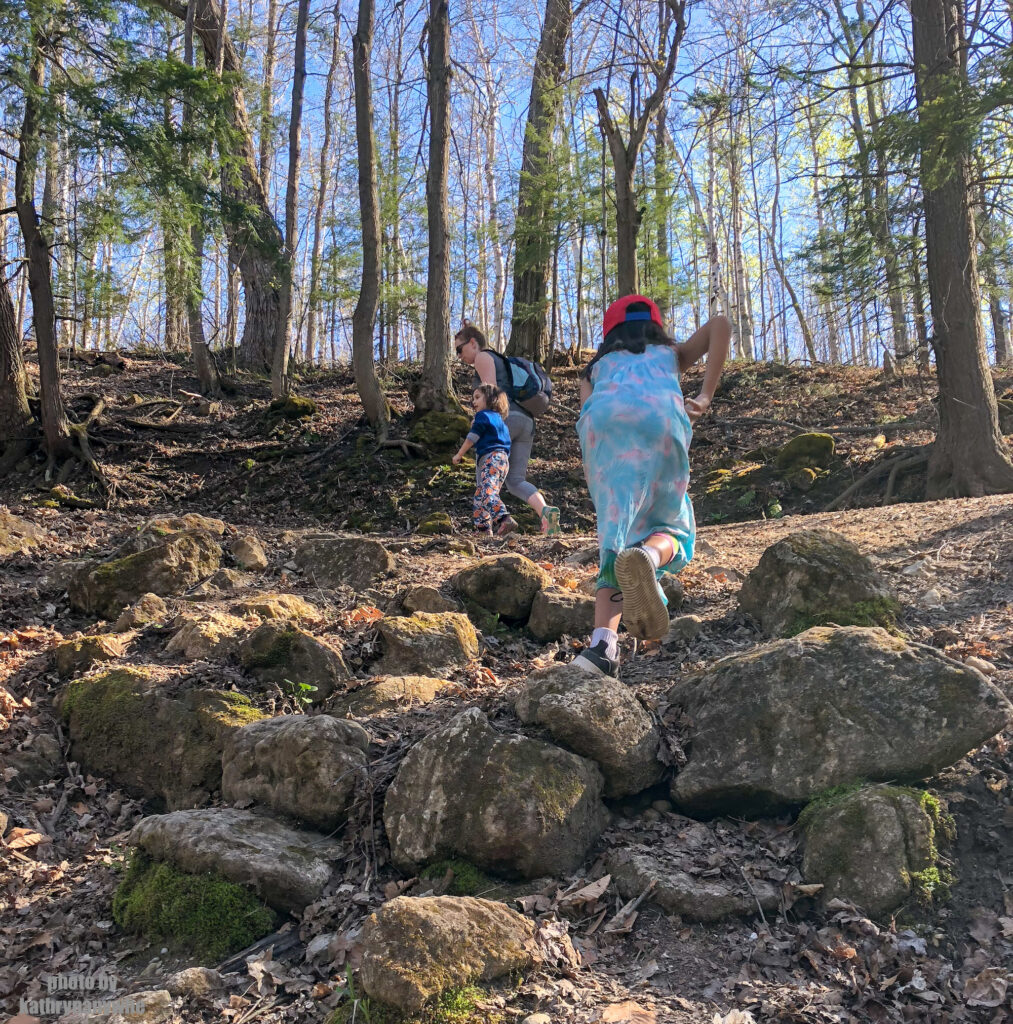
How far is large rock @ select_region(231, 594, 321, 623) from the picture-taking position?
5.26 m

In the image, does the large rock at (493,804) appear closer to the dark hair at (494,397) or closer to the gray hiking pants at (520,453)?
the dark hair at (494,397)

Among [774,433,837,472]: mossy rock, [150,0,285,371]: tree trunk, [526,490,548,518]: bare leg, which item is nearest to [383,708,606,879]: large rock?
[526,490,548,518]: bare leg

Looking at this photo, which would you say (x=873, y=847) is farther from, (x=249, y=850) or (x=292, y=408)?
(x=292, y=408)

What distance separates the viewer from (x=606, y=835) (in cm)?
307

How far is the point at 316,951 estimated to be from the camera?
2627 millimetres

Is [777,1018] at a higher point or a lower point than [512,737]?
lower

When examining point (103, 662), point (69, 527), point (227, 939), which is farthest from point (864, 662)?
point (69, 527)

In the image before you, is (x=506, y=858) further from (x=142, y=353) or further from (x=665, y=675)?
(x=142, y=353)

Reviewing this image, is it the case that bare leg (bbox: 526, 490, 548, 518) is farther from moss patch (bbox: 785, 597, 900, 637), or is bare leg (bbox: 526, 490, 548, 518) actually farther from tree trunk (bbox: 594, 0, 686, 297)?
tree trunk (bbox: 594, 0, 686, 297)

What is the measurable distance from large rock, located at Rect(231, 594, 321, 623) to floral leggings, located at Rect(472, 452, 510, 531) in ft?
8.92

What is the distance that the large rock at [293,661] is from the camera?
14.4 ft

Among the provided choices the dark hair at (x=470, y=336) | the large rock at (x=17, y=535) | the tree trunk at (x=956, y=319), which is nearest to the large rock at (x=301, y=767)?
the dark hair at (x=470, y=336)

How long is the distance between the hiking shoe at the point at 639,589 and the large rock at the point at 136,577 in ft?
13.5

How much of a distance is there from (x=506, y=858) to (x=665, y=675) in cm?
162
